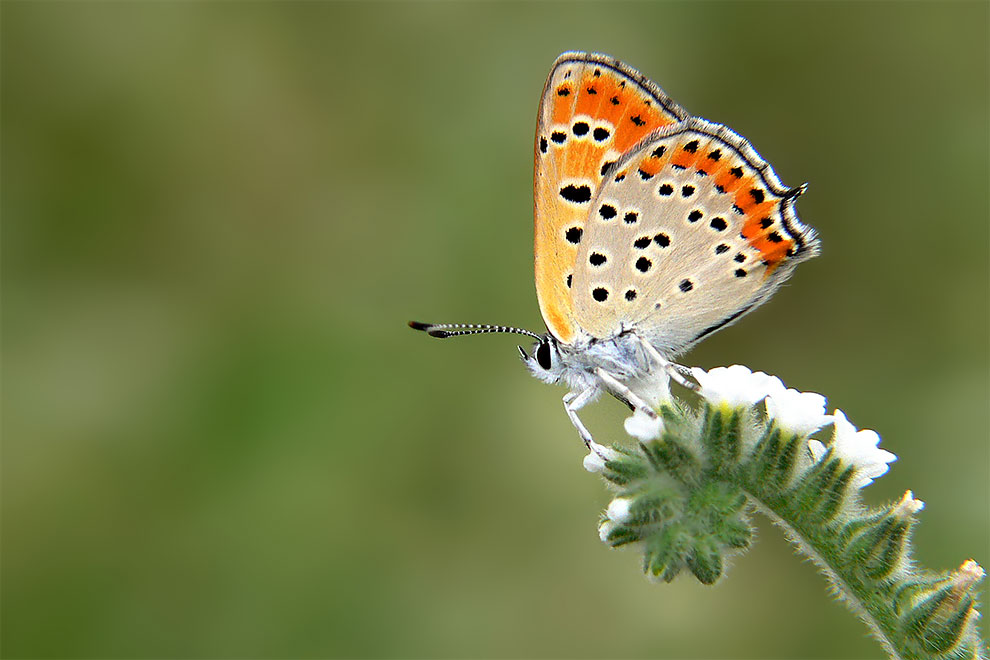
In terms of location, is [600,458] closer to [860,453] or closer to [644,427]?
[644,427]

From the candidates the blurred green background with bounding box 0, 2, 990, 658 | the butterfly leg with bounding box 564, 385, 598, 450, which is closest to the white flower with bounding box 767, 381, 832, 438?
the butterfly leg with bounding box 564, 385, 598, 450

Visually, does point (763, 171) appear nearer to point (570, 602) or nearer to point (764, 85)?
point (570, 602)

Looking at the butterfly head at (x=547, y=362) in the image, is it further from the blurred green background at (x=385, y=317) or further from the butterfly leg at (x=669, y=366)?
the blurred green background at (x=385, y=317)

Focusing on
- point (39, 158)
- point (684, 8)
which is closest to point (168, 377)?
point (39, 158)

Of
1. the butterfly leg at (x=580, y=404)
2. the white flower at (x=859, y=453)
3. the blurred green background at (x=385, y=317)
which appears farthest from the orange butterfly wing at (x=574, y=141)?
the blurred green background at (x=385, y=317)

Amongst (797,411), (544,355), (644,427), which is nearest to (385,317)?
(544,355)

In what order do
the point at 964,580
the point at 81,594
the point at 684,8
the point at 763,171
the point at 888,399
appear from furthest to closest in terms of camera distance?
the point at 684,8
the point at 888,399
the point at 81,594
the point at 763,171
the point at 964,580
